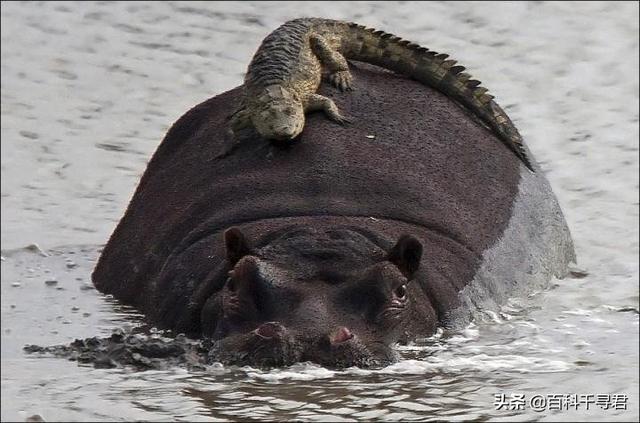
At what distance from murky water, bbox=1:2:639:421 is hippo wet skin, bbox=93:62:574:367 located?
6.9 inches

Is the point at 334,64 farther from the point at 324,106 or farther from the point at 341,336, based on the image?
the point at 341,336

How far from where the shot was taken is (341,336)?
889 centimetres

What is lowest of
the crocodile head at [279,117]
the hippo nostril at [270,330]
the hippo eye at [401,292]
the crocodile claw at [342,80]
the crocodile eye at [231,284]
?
the hippo nostril at [270,330]

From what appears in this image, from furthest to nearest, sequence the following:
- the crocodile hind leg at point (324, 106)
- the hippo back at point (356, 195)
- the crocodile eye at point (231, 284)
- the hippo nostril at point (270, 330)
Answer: the crocodile hind leg at point (324, 106) → the hippo back at point (356, 195) → the crocodile eye at point (231, 284) → the hippo nostril at point (270, 330)

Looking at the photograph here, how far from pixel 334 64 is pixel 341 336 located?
9.33 feet

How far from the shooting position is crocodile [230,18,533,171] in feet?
35.5

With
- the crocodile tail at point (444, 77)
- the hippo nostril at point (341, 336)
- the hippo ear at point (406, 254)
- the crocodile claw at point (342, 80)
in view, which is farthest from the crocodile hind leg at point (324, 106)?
the hippo nostril at point (341, 336)

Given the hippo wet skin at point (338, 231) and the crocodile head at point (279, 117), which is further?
the crocodile head at point (279, 117)

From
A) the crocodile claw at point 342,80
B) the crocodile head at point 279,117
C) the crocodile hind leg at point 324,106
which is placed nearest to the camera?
the crocodile head at point 279,117

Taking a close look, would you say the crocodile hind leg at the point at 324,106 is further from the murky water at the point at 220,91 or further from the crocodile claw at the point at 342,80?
the murky water at the point at 220,91

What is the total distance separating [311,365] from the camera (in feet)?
29.0

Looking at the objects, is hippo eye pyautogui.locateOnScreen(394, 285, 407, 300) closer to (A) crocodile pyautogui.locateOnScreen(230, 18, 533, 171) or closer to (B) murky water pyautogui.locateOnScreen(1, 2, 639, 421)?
(B) murky water pyautogui.locateOnScreen(1, 2, 639, 421)

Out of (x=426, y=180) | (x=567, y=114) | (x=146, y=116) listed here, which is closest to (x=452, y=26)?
(x=567, y=114)

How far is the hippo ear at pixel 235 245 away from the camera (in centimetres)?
934
